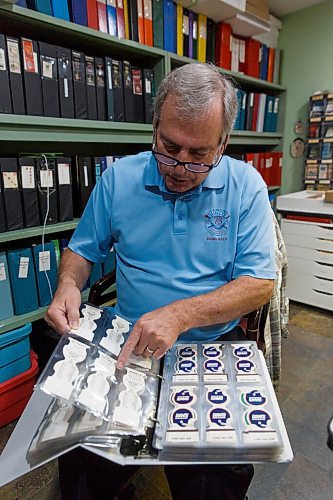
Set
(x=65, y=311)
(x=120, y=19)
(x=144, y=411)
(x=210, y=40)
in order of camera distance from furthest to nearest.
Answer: (x=210, y=40)
(x=120, y=19)
(x=65, y=311)
(x=144, y=411)

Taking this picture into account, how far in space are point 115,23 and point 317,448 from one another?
6.74 ft

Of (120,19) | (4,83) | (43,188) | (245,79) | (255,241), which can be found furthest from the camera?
(245,79)

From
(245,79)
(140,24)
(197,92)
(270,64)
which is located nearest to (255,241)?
(197,92)

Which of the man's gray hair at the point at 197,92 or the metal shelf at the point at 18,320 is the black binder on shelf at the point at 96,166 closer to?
the metal shelf at the point at 18,320

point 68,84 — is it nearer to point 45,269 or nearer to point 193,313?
point 45,269

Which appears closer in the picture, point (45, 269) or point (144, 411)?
point (144, 411)

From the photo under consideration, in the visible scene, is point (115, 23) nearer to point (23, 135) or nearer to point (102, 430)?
point (23, 135)

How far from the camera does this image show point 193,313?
78cm

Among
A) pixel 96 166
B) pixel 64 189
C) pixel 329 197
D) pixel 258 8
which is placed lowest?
pixel 329 197

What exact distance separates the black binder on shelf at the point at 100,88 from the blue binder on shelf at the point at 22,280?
731mm

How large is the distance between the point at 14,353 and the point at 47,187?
28.9 inches

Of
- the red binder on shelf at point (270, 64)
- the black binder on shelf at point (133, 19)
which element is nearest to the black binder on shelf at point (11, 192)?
the black binder on shelf at point (133, 19)

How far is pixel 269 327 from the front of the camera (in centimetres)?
117

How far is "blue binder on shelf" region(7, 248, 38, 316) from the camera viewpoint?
137 centimetres
